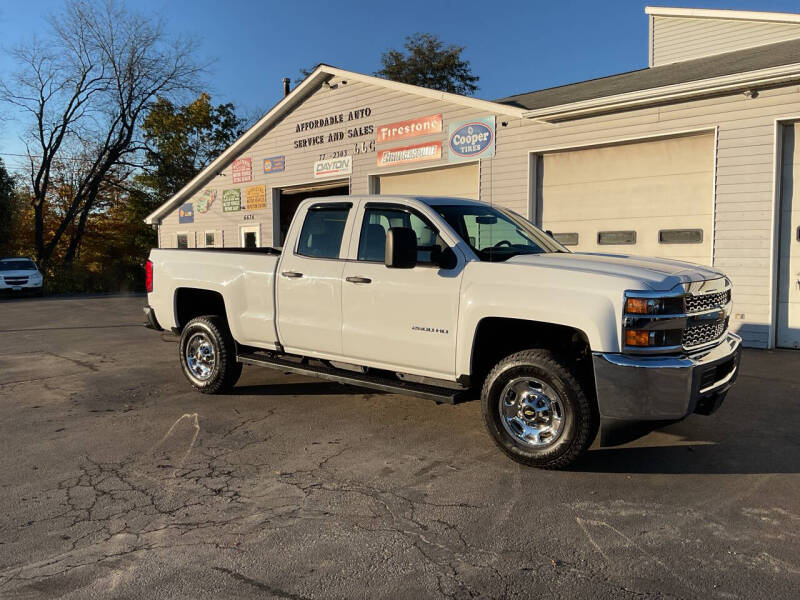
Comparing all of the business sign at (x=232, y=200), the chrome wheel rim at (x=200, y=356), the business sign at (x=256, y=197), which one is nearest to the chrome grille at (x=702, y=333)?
the chrome wheel rim at (x=200, y=356)

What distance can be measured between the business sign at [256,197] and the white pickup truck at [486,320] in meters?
12.1

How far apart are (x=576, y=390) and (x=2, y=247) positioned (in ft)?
122

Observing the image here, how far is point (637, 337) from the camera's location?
393 centimetres

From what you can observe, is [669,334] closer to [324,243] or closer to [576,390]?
[576,390]

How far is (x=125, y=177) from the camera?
34.6 m

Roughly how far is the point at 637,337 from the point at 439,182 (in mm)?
10197

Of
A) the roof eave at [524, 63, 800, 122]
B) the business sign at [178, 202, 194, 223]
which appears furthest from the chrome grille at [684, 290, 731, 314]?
the business sign at [178, 202, 194, 223]

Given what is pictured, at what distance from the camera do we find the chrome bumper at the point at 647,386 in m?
3.88

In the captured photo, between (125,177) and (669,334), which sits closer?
(669,334)

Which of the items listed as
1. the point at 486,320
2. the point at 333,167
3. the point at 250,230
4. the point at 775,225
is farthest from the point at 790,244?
the point at 250,230

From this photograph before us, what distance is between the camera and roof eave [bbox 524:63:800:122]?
8.74 metres

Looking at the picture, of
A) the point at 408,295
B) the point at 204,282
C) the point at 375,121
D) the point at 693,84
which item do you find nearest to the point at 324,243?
the point at 408,295

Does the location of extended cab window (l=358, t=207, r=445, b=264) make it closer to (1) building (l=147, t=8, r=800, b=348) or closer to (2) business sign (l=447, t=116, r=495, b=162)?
(1) building (l=147, t=8, r=800, b=348)

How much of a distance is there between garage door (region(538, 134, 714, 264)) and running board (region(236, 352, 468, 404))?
23.0 ft
